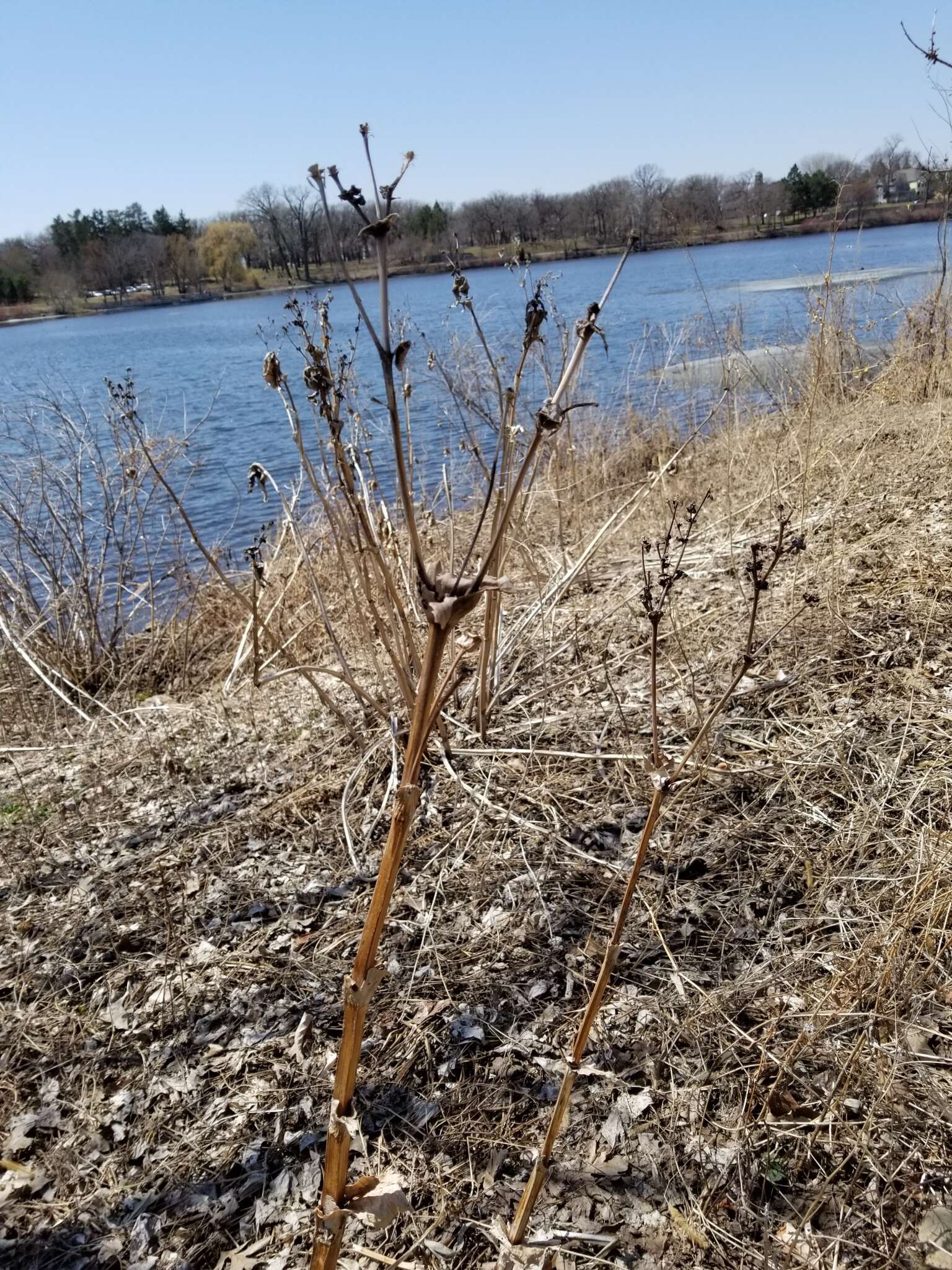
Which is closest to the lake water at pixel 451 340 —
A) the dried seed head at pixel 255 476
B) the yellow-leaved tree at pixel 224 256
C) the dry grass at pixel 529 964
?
the dried seed head at pixel 255 476

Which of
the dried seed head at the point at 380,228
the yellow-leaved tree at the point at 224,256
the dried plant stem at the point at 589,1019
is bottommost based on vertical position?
the dried plant stem at the point at 589,1019

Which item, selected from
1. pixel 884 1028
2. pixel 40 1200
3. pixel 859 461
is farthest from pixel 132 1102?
pixel 859 461

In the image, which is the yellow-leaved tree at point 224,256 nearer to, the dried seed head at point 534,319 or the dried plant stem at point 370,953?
the dried seed head at point 534,319

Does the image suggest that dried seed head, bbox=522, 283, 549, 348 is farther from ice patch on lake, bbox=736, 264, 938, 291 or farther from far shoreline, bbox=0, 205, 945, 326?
far shoreline, bbox=0, 205, 945, 326

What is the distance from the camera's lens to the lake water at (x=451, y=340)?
7.82 meters

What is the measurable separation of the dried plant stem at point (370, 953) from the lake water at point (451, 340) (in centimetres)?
171

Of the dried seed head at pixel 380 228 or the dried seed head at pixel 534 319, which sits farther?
the dried seed head at pixel 534 319

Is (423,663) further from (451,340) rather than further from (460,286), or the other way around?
(451,340)

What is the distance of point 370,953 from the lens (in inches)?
29.4

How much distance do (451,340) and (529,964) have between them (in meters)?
4.93

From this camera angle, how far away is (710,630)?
3.25 metres

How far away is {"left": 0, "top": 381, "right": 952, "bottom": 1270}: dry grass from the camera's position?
1.51m

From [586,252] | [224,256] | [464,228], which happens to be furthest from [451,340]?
[586,252]

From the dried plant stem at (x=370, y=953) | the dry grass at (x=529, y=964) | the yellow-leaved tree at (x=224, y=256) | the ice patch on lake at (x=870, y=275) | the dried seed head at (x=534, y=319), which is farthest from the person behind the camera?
the yellow-leaved tree at (x=224, y=256)
